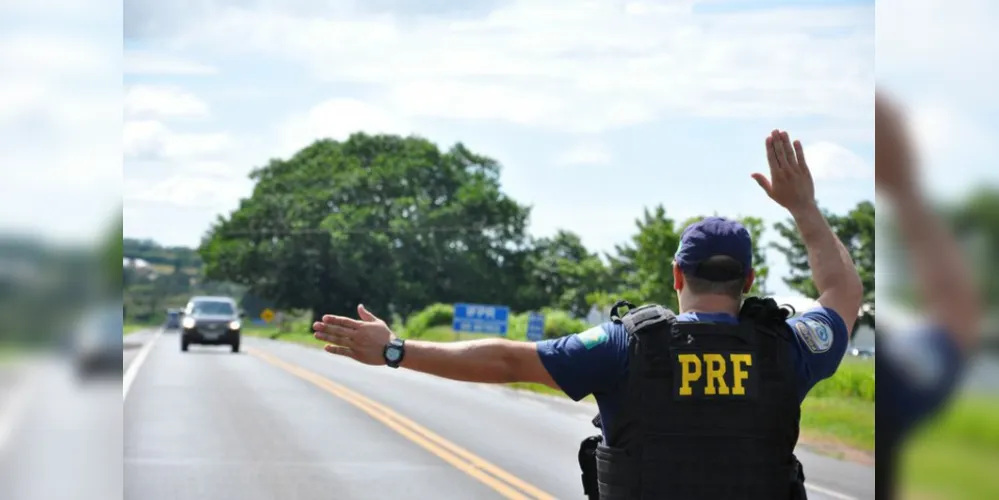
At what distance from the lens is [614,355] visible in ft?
10.8

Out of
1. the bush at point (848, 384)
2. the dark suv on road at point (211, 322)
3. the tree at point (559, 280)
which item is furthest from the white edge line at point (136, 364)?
the tree at point (559, 280)

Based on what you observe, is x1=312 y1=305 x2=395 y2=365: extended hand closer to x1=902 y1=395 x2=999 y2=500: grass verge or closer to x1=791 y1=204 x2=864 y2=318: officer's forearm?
x1=791 y1=204 x2=864 y2=318: officer's forearm

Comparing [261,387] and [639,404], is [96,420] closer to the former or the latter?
[639,404]

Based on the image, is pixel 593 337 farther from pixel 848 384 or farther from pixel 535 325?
pixel 535 325

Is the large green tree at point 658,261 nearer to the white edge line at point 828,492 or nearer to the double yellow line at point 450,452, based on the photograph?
the double yellow line at point 450,452

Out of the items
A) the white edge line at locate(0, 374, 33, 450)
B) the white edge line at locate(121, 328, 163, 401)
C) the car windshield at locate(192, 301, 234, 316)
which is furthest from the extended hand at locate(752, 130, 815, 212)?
the car windshield at locate(192, 301, 234, 316)

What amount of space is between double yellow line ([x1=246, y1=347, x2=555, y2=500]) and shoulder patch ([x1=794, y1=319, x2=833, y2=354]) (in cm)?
629

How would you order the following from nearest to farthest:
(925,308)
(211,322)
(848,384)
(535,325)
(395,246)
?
(925,308), (848,384), (535,325), (211,322), (395,246)

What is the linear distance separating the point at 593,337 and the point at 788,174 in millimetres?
735

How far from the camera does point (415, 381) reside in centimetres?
2459

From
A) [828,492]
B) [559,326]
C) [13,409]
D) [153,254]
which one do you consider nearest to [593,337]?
[13,409]

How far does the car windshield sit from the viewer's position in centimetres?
3303

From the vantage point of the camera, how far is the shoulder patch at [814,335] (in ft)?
11.0

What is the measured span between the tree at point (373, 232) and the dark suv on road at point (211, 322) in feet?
91.7
